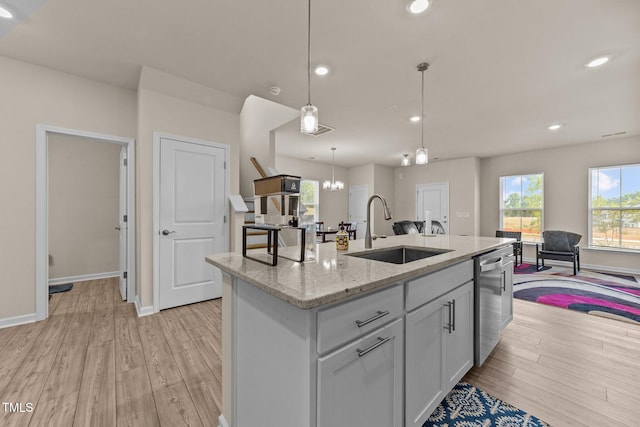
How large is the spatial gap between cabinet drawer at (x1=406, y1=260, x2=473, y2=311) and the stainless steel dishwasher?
14 cm

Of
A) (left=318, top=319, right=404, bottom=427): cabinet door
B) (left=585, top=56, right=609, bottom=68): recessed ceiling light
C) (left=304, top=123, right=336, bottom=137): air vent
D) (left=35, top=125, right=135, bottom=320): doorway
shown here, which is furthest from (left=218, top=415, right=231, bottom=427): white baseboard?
(left=585, top=56, right=609, bottom=68): recessed ceiling light

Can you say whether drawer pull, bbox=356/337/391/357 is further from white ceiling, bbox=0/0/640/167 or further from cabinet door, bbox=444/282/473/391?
white ceiling, bbox=0/0/640/167

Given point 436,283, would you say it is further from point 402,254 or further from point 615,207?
point 615,207

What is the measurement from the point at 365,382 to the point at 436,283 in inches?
26.0

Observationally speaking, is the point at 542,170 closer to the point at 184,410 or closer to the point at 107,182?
the point at 184,410

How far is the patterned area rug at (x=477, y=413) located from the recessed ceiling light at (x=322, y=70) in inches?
118

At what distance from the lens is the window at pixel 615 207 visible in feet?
17.3

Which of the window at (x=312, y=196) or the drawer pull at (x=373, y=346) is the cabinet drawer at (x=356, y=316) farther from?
the window at (x=312, y=196)

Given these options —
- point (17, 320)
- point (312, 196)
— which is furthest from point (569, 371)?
point (312, 196)

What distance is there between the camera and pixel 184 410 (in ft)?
5.13

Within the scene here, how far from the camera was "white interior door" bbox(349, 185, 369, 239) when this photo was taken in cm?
859

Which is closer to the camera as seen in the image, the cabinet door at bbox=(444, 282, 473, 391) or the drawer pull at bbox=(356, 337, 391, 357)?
the drawer pull at bbox=(356, 337, 391, 357)

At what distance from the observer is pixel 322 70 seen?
2.87 metres

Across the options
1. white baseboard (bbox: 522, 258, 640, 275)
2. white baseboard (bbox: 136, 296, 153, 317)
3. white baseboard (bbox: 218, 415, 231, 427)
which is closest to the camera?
white baseboard (bbox: 218, 415, 231, 427)
